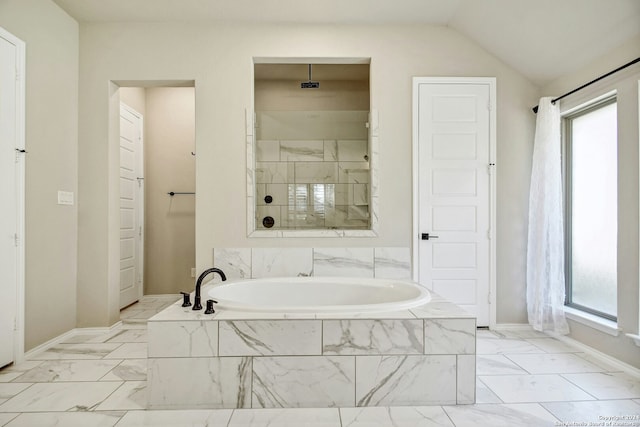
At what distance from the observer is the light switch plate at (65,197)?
273 cm

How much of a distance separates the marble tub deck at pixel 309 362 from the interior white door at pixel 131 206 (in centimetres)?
227

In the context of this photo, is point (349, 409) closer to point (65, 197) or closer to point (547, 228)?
point (547, 228)

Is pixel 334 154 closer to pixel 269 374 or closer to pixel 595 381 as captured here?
pixel 269 374

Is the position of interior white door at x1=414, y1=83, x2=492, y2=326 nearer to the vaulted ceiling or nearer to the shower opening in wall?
the vaulted ceiling

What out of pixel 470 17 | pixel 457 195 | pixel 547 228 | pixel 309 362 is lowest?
pixel 309 362

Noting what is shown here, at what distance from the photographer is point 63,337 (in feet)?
9.05

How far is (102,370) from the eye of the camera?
223 cm

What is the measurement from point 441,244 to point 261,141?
1.77 metres

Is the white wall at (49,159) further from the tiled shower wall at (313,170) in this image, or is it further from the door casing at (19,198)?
the tiled shower wall at (313,170)

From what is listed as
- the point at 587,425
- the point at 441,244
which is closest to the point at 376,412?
the point at 587,425

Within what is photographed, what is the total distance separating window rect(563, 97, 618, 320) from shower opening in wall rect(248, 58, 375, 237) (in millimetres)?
1601

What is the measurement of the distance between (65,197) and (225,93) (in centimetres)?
150

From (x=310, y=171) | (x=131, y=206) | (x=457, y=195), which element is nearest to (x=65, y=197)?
(x=131, y=206)

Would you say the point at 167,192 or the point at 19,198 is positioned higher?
the point at 167,192
